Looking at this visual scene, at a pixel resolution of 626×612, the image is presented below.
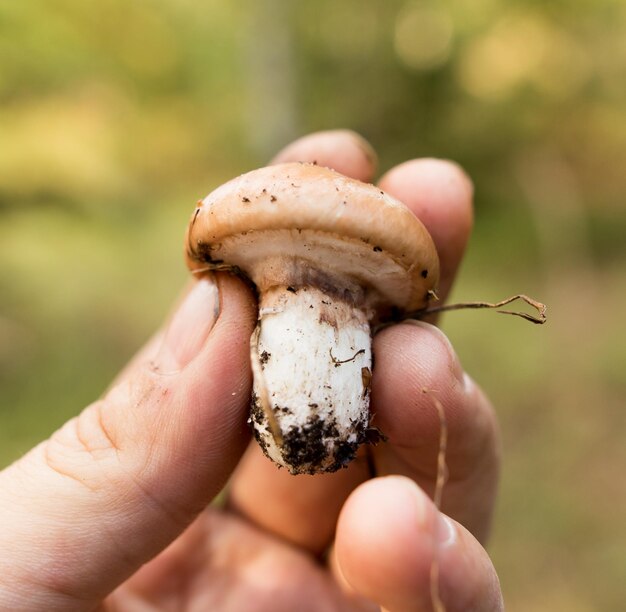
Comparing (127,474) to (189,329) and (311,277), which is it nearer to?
(189,329)

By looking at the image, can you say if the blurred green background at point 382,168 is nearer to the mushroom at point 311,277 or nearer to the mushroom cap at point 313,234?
the mushroom at point 311,277

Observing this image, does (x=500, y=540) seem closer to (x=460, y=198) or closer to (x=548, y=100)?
(x=460, y=198)

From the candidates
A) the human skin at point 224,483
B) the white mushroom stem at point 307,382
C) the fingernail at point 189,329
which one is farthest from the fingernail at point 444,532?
the fingernail at point 189,329

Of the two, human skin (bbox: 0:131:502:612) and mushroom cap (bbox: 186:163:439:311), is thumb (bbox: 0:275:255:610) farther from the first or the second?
mushroom cap (bbox: 186:163:439:311)

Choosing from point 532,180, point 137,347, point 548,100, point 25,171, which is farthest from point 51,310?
point 548,100

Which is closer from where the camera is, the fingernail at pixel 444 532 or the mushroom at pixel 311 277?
the fingernail at pixel 444 532

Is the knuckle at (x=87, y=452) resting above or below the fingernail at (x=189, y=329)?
below

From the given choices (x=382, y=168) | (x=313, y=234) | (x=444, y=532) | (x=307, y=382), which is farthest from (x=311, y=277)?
(x=382, y=168)
